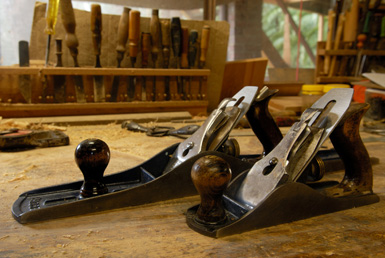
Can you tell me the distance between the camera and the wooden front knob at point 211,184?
3.22ft

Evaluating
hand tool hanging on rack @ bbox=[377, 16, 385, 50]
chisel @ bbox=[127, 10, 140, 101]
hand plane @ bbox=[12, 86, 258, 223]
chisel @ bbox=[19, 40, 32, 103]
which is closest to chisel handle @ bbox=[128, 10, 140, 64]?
chisel @ bbox=[127, 10, 140, 101]

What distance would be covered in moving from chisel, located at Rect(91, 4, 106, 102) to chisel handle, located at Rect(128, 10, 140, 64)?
0.83 feet

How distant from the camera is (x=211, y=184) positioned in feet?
3.23

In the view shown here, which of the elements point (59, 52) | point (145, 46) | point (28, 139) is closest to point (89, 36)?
point (59, 52)

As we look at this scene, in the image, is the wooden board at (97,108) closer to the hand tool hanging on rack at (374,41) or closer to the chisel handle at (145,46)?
the chisel handle at (145,46)

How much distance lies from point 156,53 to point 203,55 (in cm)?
44

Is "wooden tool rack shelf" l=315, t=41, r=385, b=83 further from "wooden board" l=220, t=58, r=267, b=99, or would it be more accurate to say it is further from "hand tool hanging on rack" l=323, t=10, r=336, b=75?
"wooden board" l=220, t=58, r=267, b=99

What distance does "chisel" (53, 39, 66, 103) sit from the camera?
2866 millimetres

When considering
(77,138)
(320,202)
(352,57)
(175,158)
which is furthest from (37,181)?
(352,57)

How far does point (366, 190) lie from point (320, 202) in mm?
271

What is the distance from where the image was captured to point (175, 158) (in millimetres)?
1460

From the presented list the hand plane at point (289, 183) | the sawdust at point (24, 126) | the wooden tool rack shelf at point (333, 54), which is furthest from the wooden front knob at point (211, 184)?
the wooden tool rack shelf at point (333, 54)

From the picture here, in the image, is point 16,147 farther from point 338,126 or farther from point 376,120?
point 376,120

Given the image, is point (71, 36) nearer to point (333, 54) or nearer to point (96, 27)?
point (96, 27)
